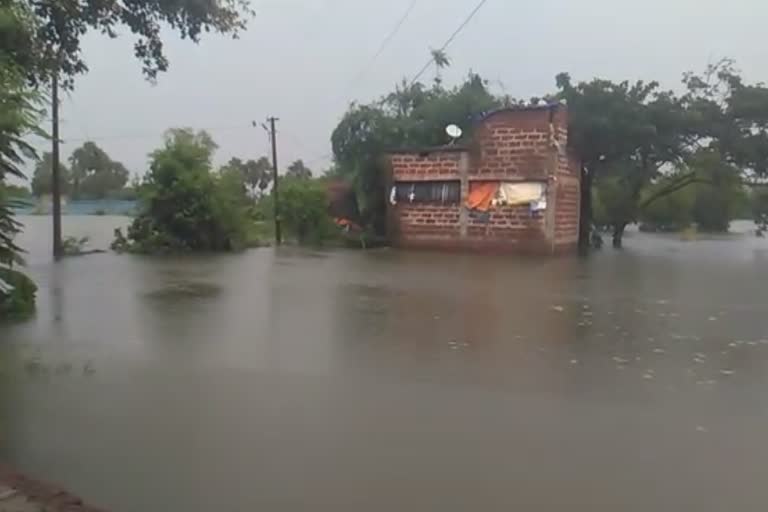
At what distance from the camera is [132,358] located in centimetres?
583

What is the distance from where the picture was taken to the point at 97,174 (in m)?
36.9

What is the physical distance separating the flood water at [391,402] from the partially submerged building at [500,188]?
8.42 meters

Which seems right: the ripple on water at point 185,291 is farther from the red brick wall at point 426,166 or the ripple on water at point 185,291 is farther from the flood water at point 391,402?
the red brick wall at point 426,166

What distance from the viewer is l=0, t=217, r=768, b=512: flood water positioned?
330 centimetres

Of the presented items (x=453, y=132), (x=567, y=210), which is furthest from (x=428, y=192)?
(x=567, y=210)

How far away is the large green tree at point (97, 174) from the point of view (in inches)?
1336

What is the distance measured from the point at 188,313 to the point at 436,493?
5.45 m

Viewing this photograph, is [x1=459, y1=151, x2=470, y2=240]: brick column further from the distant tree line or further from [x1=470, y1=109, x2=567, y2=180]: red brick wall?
the distant tree line

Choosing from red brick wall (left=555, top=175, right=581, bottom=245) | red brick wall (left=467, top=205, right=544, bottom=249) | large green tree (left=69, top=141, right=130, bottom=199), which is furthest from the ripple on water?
large green tree (left=69, top=141, right=130, bottom=199)

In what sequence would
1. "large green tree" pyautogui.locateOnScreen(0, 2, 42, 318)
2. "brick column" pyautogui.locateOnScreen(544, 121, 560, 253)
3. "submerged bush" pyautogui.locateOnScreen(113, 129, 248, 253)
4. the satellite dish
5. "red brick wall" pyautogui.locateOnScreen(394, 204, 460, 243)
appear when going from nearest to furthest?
"large green tree" pyautogui.locateOnScreen(0, 2, 42, 318), "brick column" pyautogui.locateOnScreen(544, 121, 560, 253), "red brick wall" pyautogui.locateOnScreen(394, 204, 460, 243), the satellite dish, "submerged bush" pyautogui.locateOnScreen(113, 129, 248, 253)

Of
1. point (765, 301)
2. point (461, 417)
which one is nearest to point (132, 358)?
point (461, 417)

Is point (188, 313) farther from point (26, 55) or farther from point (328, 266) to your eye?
point (328, 266)

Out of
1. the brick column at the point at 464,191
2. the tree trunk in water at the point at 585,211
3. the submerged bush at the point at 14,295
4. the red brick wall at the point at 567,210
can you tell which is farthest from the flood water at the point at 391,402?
the tree trunk in water at the point at 585,211

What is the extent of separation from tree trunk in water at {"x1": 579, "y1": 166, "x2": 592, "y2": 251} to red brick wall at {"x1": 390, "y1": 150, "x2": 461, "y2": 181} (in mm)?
4578
